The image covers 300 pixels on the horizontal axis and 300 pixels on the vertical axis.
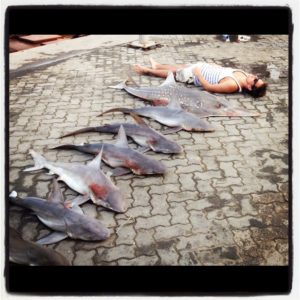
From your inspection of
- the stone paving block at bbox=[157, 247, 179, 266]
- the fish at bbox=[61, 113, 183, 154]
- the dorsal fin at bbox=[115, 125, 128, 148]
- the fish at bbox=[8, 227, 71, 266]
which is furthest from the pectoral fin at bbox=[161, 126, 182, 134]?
the fish at bbox=[8, 227, 71, 266]

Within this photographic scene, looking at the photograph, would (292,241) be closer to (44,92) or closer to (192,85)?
(192,85)

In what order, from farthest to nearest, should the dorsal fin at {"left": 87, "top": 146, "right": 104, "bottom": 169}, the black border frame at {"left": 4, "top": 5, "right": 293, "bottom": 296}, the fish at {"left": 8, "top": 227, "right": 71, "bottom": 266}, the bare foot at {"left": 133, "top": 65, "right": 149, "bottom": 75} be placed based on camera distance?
the bare foot at {"left": 133, "top": 65, "right": 149, "bottom": 75}, the dorsal fin at {"left": 87, "top": 146, "right": 104, "bottom": 169}, the fish at {"left": 8, "top": 227, "right": 71, "bottom": 266}, the black border frame at {"left": 4, "top": 5, "right": 293, "bottom": 296}

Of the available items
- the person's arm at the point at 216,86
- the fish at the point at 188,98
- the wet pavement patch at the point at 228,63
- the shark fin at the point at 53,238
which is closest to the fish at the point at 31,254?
the shark fin at the point at 53,238

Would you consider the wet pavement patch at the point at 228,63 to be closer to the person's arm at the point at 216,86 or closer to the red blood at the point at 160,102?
the person's arm at the point at 216,86

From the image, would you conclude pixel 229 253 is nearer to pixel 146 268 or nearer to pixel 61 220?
pixel 146 268

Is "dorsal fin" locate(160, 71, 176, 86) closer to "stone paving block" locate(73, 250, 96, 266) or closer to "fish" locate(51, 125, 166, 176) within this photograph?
"fish" locate(51, 125, 166, 176)

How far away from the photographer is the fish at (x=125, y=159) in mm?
4352

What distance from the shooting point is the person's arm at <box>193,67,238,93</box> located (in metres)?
5.83

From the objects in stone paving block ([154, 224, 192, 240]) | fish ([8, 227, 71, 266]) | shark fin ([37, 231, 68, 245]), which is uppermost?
fish ([8, 227, 71, 266])

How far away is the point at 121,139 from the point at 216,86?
6.04 ft

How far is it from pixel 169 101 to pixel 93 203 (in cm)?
210

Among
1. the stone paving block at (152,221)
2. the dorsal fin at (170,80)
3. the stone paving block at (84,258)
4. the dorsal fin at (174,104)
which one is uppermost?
the dorsal fin at (170,80)

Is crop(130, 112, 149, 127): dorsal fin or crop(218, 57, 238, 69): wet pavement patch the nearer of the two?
crop(130, 112, 149, 127): dorsal fin

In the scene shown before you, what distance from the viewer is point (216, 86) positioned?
5871 mm
